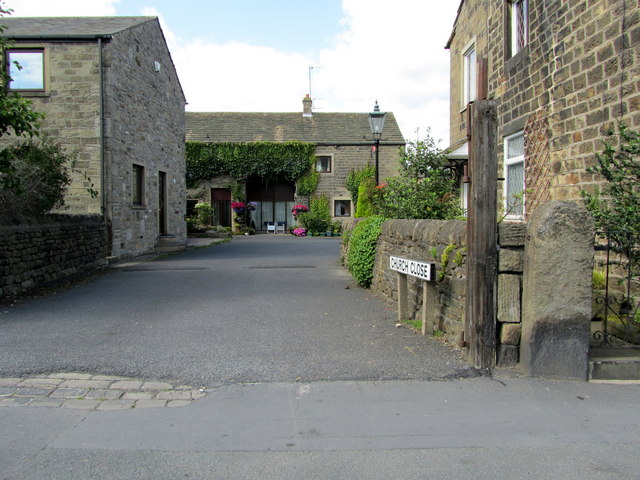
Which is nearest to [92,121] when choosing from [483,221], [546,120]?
[546,120]

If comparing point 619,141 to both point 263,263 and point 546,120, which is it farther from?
point 263,263

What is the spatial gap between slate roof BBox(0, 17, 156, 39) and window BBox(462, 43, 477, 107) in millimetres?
9485

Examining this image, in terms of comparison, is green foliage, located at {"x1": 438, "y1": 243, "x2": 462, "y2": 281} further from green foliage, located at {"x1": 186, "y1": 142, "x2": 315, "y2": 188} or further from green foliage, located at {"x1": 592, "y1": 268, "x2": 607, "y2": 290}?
green foliage, located at {"x1": 186, "y1": 142, "x2": 315, "y2": 188}

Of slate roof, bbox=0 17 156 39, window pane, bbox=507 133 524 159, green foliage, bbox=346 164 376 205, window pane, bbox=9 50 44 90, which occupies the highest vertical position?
slate roof, bbox=0 17 156 39

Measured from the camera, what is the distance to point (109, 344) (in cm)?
584

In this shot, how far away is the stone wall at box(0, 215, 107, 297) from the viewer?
9.10m

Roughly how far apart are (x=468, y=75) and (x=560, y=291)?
9638 millimetres

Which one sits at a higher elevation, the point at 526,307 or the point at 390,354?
the point at 526,307

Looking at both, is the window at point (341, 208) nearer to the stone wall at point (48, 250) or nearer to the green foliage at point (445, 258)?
the stone wall at point (48, 250)

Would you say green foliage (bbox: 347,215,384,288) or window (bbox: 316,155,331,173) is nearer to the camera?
green foliage (bbox: 347,215,384,288)

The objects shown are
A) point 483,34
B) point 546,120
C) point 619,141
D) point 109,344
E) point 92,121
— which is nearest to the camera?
point 109,344

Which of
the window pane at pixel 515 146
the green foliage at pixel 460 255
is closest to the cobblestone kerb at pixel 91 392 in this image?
the green foliage at pixel 460 255

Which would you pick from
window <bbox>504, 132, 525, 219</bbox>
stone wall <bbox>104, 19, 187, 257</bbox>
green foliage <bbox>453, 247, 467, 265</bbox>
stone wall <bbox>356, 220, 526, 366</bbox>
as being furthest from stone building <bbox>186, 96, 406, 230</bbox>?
green foliage <bbox>453, 247, 467, 265</bbox>

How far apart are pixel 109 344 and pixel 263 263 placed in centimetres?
884
